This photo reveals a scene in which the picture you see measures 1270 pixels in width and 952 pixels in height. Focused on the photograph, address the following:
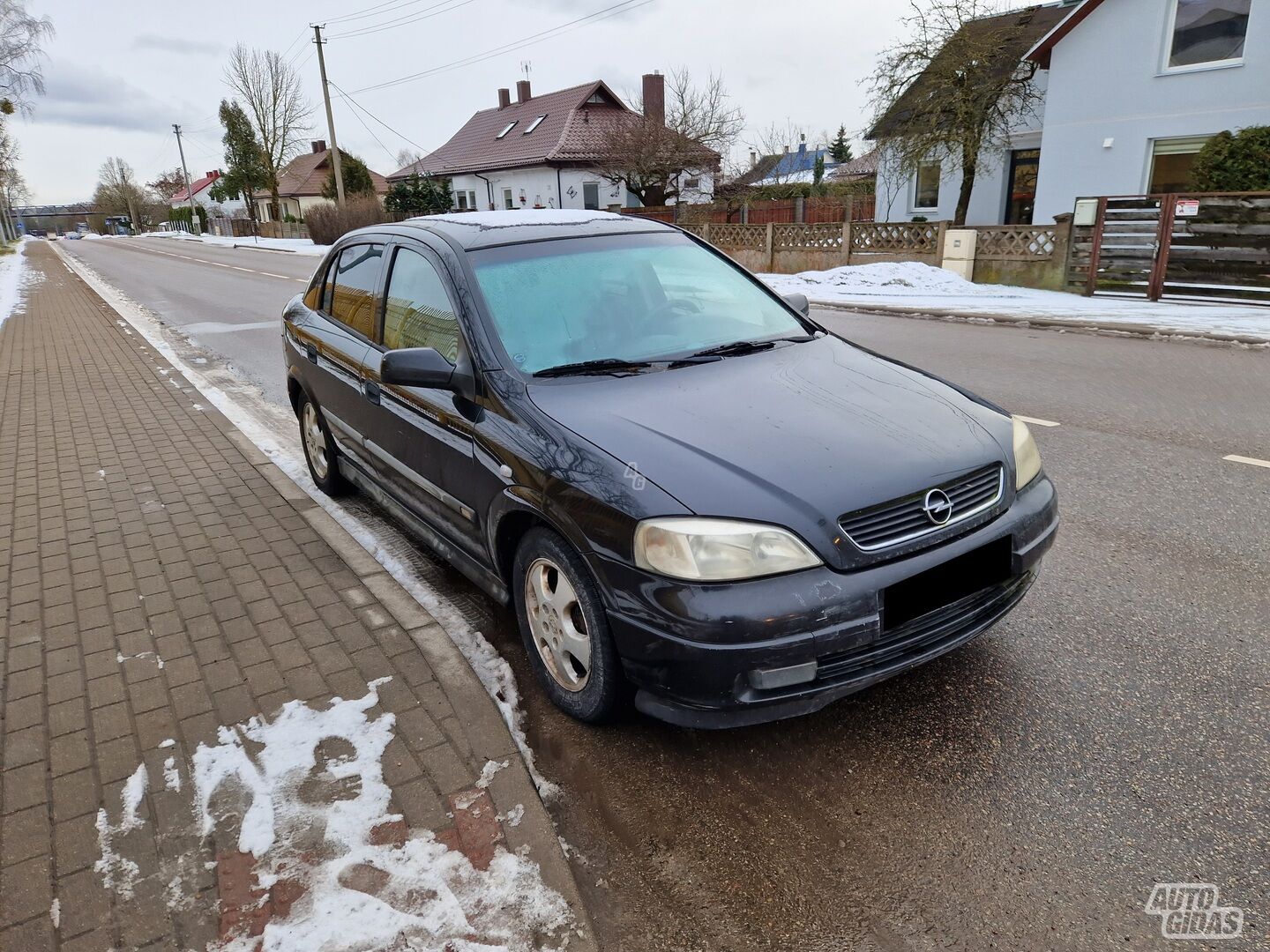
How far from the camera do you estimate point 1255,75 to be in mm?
17312

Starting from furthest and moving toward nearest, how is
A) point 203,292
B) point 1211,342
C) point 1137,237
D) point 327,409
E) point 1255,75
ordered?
point 203,292, point 1255,75, point 1137,237, point 1211,342, point 327,409

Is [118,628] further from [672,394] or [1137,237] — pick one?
[1137,237]

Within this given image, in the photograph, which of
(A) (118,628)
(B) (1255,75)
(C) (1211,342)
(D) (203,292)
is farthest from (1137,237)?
(D) (203,292)

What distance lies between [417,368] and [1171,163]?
21647mm

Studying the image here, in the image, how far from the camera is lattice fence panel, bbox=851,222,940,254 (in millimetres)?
18109

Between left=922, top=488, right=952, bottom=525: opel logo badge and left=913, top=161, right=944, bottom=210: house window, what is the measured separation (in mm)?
26411

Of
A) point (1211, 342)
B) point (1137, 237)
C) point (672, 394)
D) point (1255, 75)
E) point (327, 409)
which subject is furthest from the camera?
point (1255, 75)

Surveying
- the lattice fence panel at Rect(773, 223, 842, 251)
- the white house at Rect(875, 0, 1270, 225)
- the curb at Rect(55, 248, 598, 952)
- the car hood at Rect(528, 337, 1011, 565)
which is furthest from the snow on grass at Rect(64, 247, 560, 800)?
the white house at Rect(875, 0, 1270, 225)

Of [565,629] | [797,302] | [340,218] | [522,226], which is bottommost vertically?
[565,629]

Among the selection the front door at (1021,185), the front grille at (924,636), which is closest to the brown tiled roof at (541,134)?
the front door at (1021,185)

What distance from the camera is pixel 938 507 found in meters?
2.65

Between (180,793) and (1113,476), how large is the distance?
17.2ft

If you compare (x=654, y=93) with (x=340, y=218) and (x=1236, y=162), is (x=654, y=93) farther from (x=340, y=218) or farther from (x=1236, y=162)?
(x=1236, y=162)

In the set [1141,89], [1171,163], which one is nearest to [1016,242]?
[1171,163]
